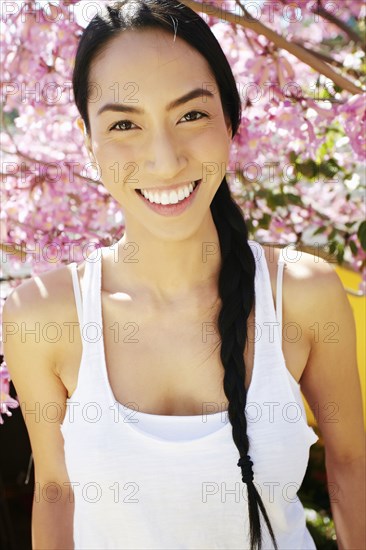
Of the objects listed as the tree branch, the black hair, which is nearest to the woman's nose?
the black hair

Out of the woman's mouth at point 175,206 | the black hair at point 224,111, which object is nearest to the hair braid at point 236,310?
the black hair at point 224,111

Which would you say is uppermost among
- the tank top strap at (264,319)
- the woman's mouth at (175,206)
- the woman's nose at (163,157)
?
the woman's nose at (163,157)

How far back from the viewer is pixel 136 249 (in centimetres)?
149

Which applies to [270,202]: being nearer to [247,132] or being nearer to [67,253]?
[247,132]

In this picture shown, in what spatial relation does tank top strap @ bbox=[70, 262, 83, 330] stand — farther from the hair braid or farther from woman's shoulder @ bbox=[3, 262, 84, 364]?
the hair braid

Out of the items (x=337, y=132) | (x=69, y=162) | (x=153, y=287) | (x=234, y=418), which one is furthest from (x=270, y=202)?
(x=234, y=418)

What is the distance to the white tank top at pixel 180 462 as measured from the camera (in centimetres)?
133

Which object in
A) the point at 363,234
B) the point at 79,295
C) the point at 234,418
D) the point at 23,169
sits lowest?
the point at 234,418

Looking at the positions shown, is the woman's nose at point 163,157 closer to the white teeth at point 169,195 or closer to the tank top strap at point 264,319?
the white teeth at point 169,195

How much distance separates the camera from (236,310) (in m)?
1.46

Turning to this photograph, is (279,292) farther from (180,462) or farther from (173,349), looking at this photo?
(180,462)

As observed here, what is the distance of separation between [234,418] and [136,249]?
15.2 inches

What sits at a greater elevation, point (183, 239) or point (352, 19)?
point (352, 19)

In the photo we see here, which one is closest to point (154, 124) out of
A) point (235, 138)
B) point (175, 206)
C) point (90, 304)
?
point (175, 206)
